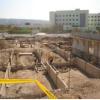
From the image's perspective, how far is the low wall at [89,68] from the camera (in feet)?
59.7

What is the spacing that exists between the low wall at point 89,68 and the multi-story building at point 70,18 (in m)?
56.9

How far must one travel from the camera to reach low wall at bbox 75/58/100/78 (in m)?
18.2

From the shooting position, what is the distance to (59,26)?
7594 centimetres

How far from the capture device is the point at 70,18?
8169cm

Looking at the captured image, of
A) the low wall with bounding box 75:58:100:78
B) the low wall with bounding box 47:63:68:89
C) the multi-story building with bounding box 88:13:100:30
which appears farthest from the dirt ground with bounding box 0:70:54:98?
the multi-story building with bounding box 88:13:100:30

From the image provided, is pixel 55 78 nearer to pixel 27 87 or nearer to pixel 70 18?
pixel 27 87

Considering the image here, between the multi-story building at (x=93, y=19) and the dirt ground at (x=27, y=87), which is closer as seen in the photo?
the dirt ground at (x=27, y=87)

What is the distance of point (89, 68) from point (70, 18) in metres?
63.0

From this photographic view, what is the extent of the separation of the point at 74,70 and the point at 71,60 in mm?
2459

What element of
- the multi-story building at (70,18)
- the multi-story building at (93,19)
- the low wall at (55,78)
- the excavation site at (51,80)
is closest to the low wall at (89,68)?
the excavation site at (51,80)

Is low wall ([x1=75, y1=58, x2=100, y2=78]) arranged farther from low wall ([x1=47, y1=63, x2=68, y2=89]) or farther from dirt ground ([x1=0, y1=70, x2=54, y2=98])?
dirt ground ([x1=0, y1=70, x2=54, y2=98])

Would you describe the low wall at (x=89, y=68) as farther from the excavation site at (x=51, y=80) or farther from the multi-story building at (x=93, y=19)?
the multi-story building at (x=93, y=19)

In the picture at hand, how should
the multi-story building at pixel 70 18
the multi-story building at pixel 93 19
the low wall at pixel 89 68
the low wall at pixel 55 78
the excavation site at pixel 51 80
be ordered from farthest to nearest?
the multi-story building at pixel 93 19
the multi-story building at pixel 70 18
the low wall at pixel 89 68
the low wall at pixel 55 78
the excavation site at pixel 51 80

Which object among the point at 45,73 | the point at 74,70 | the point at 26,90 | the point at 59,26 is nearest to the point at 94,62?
the point at 74,70
